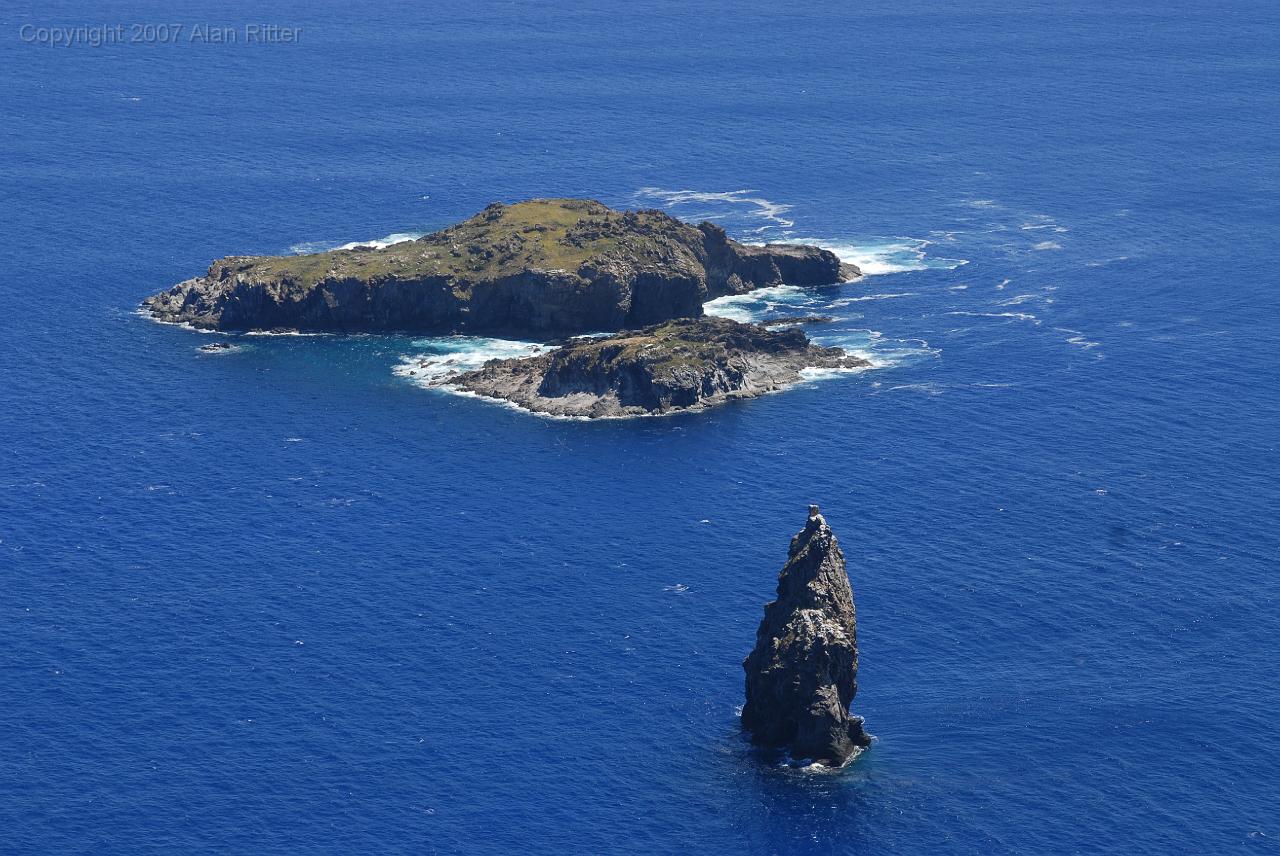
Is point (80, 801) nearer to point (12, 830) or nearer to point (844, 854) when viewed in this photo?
point (12, 830)

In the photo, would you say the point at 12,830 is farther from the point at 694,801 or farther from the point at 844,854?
the point at 844,854

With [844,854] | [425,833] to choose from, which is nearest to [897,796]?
[844,854]

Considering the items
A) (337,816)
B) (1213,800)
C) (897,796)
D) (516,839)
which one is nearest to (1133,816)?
(1213,800)

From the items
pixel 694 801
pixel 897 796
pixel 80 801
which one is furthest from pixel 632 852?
pixel 80 801

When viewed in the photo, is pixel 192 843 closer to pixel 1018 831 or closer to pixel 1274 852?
pixel 1018 831

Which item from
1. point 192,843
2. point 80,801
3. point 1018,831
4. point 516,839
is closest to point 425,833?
point 516,839

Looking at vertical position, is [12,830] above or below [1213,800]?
below
